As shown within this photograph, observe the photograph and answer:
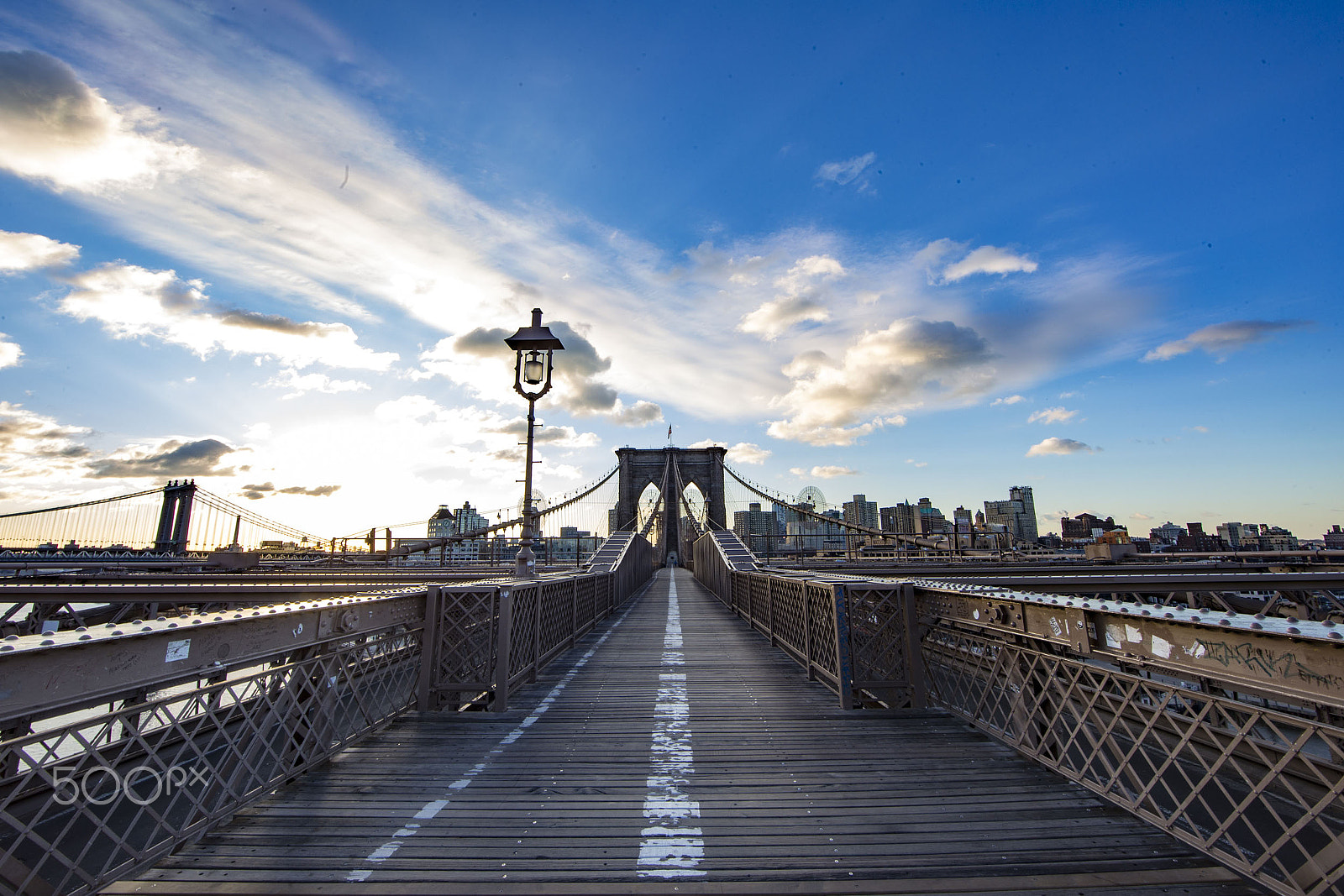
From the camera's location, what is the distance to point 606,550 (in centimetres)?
2430

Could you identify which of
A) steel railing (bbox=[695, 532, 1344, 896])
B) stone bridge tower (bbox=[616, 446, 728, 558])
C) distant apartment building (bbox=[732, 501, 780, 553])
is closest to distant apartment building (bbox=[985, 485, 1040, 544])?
distant apartment building (bbox=[732, 501, 780, 553])

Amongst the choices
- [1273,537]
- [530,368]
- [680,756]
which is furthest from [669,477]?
[1273,537]

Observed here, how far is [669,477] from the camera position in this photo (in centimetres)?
5891

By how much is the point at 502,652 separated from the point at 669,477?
2058 inches

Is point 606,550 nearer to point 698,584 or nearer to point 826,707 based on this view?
point 698,584

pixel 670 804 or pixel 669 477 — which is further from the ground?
pixel 669 477

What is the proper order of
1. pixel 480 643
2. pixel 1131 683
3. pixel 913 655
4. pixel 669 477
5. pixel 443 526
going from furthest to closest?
pixel 443 526
pixel 669 477
pixel 480 643
pixel 913 655
pixel 1131 683

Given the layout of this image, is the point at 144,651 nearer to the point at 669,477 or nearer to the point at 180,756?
the point at 180,756

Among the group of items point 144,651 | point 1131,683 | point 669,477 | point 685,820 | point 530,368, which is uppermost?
point 669,477

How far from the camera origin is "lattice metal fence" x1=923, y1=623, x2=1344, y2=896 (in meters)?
2.91

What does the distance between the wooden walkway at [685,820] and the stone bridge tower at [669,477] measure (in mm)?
52846

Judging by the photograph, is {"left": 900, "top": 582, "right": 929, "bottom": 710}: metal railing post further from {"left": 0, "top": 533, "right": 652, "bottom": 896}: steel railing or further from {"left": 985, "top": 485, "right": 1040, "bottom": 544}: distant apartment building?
{"left": 985, "top": 485, "right": 1040, "bottom": 544}: distant apartment building

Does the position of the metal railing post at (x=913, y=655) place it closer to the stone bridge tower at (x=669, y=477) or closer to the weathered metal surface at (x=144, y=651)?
the weathered metal surface at (x=144, y=651)

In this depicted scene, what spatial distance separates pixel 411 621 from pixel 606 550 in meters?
18.1
